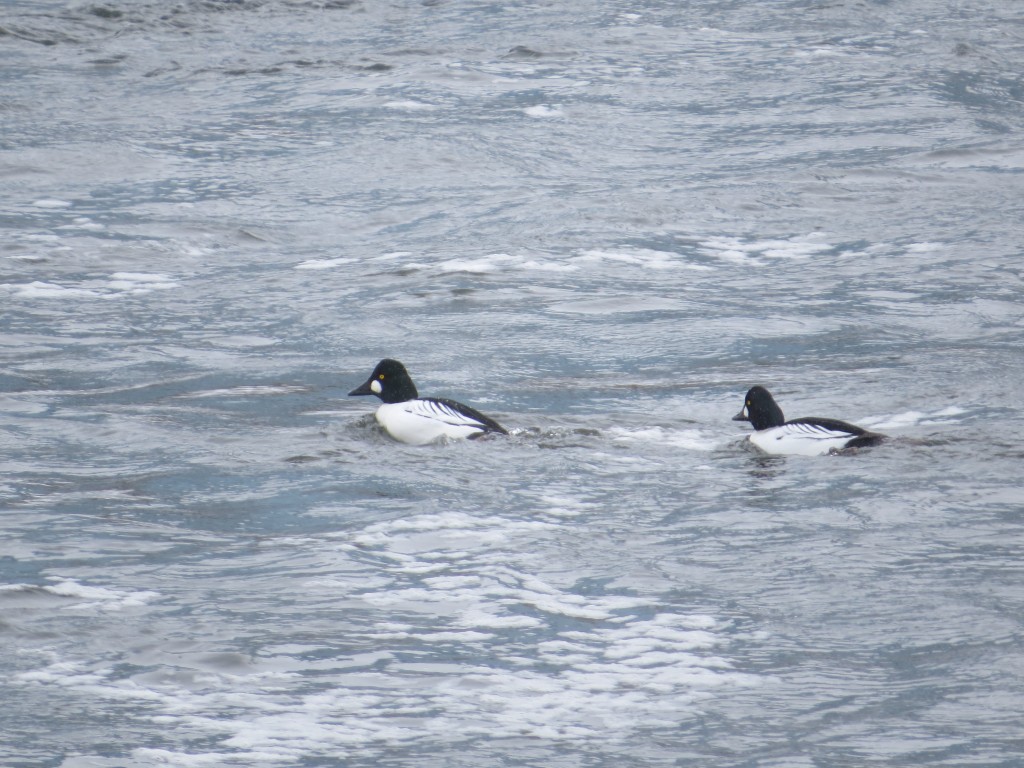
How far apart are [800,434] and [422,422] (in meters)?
2.30

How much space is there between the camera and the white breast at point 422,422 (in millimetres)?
9586

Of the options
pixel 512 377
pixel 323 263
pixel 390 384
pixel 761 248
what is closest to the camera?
pixel 390 384

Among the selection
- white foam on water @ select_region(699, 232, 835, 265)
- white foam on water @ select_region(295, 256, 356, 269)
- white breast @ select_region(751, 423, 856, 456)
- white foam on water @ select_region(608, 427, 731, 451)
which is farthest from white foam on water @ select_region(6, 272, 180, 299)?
white breast @ select_region(751, 423, 856, 456)

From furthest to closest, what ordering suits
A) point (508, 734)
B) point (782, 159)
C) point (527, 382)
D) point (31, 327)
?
point (782, 159)
point (31, 327)
point (527, 382)
point (508, 734)

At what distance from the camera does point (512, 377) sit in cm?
1123

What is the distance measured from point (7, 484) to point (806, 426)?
4.52 metres

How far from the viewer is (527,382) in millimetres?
11109

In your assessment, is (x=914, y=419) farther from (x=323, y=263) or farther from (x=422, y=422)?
(x=323, y=263)

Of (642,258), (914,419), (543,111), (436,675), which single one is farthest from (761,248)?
(436,675)

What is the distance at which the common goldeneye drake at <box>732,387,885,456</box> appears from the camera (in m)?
9.08

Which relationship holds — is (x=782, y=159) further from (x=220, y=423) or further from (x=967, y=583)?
(x=967, y=583)

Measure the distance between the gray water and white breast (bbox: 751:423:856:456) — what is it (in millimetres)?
90

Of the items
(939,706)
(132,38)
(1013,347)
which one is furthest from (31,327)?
(132,38)

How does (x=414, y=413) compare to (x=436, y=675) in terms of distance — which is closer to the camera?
(x=436, y=675)
